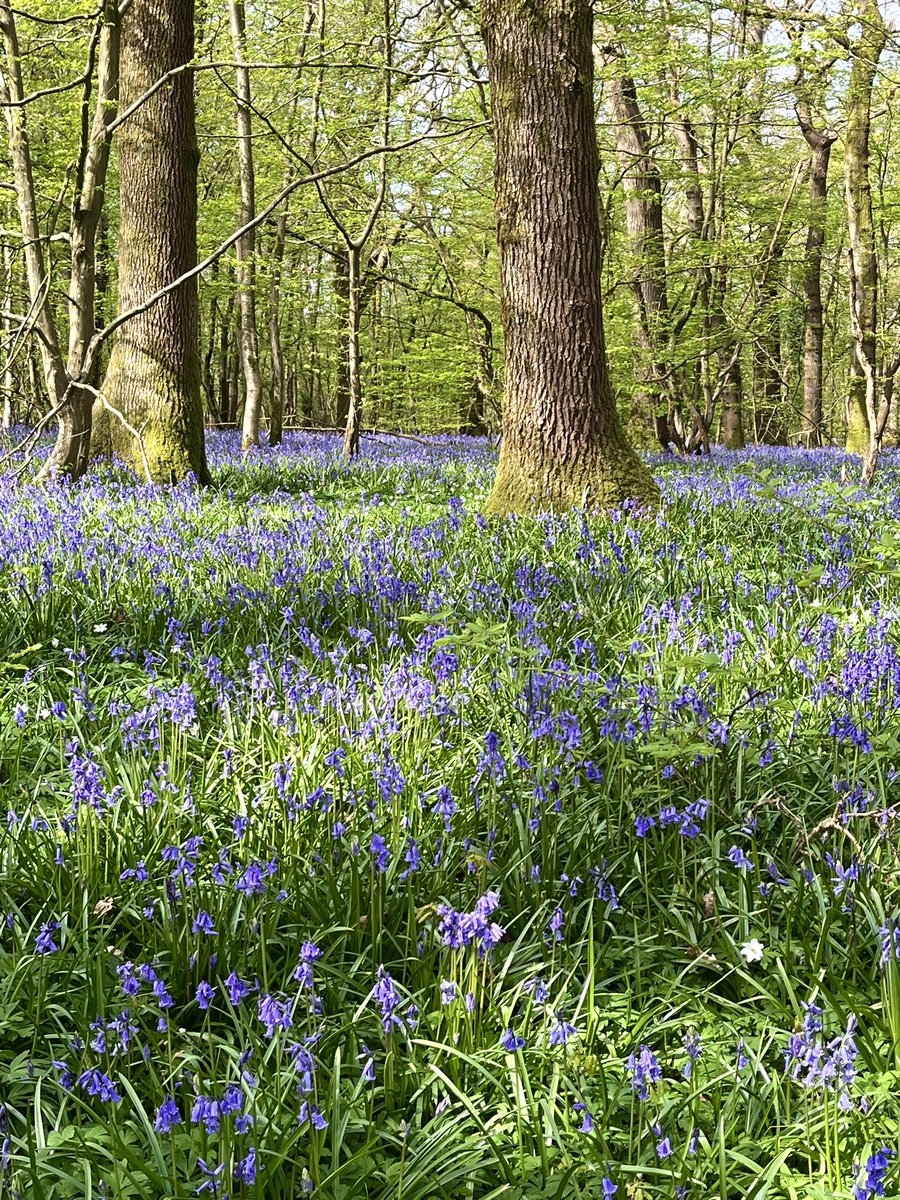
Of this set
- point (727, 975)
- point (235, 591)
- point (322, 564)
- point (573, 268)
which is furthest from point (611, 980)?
point (573, 268)

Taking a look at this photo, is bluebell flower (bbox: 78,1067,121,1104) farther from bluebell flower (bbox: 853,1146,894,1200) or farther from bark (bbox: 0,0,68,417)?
bark (bbox: 0,0,68,417)

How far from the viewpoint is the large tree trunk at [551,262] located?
674 cm

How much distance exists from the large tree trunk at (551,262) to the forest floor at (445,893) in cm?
219

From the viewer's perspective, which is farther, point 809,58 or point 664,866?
point 809,58

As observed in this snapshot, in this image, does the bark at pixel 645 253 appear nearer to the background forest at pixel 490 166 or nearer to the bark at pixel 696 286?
the background forest at pixel 490 166

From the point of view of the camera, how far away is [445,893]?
247 centimetres

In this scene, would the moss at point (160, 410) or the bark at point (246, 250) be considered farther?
→ the bark at point (246, 250)

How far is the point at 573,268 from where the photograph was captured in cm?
689

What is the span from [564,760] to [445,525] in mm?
3589

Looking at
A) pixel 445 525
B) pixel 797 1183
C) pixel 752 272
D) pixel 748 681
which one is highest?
pixel 752 272

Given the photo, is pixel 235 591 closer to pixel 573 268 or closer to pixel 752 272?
pixel 573 268

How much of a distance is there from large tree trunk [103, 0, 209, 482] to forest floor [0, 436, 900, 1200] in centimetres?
398

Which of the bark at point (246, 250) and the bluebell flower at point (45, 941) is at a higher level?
the bark at point (246, 250)

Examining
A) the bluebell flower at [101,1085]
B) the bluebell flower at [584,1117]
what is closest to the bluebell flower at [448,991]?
the bluebell flower at [584,1117]
